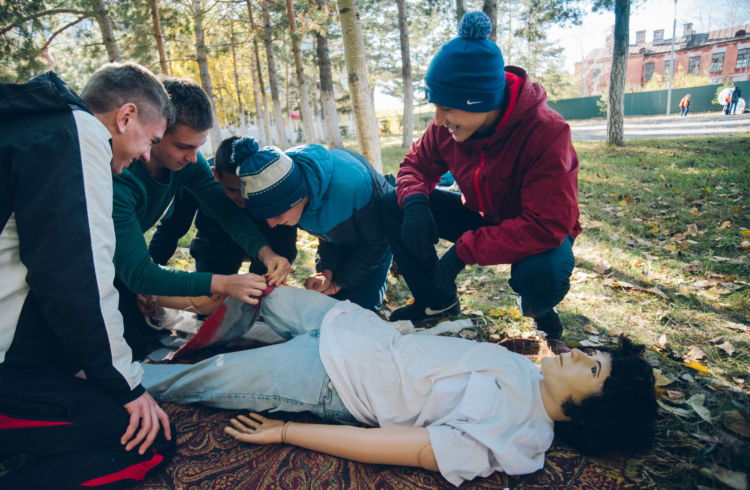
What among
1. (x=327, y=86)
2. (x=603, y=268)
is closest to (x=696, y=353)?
(x=603, y=268)

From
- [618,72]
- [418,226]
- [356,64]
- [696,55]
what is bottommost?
[418,226]

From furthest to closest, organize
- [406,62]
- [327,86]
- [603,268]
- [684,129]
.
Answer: [684,129] → [406,62] → [327,86] → [603,268]

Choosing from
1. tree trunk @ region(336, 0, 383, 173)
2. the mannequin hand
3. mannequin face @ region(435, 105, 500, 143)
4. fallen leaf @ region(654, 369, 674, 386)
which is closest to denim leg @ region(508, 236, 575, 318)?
fallen leaf @ region(654, 369, 674, 386)

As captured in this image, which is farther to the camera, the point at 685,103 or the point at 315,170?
the point at 685,103

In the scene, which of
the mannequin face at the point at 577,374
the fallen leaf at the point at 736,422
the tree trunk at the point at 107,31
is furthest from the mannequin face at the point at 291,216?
the tree trunk at the point at 107,31

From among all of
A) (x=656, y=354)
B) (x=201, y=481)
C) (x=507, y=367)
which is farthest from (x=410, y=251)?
(x=201, y=481)

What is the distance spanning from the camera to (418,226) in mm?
2756

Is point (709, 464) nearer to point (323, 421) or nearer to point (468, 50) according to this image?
point (323, 421)

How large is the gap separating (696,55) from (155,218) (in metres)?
52.1

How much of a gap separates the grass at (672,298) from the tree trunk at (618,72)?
452 centimetres

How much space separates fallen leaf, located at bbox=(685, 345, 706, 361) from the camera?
254 centimetres

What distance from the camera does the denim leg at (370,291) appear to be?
3.35 meters

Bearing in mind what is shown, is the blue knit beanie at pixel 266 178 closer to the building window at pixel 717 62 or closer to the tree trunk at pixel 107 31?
the tree trunk at pixel 107 31

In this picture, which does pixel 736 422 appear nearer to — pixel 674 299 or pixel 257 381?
pixel 674 299
